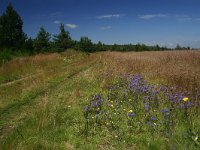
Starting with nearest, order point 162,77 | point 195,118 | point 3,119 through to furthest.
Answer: point 195,118
point 3,119
point 162,77

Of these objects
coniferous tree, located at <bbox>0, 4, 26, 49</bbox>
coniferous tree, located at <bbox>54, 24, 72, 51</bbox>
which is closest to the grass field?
coniferous tree, located at <bbox>0, 4, 26, 49</bbox>

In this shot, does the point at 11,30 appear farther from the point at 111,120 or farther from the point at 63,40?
the point at 111,120

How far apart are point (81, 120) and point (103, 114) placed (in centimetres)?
51

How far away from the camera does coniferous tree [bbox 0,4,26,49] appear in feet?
124

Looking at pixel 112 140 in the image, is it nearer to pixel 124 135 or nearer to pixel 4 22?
pixel 124 135

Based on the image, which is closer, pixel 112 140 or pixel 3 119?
pixel 112 140

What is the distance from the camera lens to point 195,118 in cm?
517

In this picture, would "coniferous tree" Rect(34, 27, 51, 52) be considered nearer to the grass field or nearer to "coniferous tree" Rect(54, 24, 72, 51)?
"coniferous tree" Rect(54, 24, 72, 51)

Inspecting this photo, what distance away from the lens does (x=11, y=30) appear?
38344 mm

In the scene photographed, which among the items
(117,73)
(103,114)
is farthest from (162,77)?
(103,114)

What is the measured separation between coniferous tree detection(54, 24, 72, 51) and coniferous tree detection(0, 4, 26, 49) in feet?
26.9

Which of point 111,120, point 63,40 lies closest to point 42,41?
point 63,40

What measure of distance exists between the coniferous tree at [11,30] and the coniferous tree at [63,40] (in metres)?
8.21

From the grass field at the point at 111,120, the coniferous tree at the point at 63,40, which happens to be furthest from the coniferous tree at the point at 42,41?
the grass field at the point at 111,120
